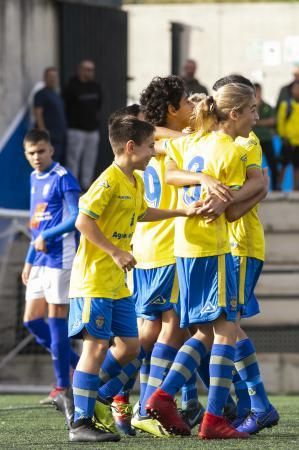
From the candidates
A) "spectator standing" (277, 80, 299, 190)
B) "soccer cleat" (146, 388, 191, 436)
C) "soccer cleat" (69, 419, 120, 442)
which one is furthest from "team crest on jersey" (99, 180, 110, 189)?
"spectator standing" (277, 80, 299, 190)

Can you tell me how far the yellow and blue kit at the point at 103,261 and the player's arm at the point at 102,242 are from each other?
42 mm

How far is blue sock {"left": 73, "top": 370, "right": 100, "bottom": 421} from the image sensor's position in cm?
750

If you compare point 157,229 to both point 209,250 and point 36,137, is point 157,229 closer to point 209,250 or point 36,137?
point 209,250

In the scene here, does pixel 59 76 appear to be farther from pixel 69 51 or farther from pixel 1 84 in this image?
pixel 1 84

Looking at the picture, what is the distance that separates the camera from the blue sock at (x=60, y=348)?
1034cm

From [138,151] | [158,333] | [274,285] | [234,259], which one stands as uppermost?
[138,151]

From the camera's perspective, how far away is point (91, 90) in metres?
17.3

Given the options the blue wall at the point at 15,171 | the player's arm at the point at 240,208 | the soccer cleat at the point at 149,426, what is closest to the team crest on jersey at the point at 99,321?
the soccer cleat at the point at 149,426

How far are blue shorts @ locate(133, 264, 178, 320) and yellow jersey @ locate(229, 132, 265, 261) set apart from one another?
435 millimetres

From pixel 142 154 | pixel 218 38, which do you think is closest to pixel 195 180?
pixel 142 154

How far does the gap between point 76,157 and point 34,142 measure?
6.83 metres

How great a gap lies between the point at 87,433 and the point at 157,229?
4.90 ft

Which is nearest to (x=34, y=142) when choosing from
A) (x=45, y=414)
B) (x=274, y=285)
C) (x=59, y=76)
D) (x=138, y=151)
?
(x=45, y=414)

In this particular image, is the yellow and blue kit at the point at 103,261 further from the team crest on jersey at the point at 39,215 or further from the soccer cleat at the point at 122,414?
the team crest on jersey at the point at 39,215
